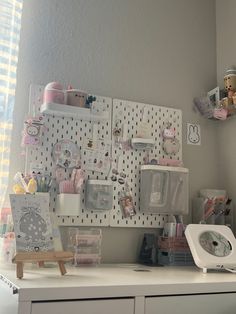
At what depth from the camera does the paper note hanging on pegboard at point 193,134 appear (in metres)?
1.81

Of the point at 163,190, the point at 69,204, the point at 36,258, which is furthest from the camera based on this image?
the point at 163,190

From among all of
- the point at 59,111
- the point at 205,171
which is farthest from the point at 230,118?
the point at 59,111

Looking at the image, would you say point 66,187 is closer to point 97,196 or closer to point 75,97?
point 97,196

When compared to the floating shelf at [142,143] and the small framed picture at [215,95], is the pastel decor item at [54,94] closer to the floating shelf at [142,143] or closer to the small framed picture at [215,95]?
the floating shelf at [142,143]

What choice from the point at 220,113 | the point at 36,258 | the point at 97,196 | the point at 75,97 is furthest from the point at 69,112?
the point at 220,113

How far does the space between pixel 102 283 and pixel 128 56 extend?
1071 millimetres

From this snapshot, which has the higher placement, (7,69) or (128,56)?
(128,56)

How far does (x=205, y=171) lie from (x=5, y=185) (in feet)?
3.02

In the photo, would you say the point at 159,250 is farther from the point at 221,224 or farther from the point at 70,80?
the point at 70,80

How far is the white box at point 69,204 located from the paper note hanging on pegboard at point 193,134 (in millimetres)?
651

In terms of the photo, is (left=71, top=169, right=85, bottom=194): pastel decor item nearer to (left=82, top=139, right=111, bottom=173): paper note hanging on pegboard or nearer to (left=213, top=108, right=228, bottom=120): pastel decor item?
(left=82, top=139, right=111, bottom=173): paper note hanging on pegboard

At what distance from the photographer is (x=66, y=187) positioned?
143 cm

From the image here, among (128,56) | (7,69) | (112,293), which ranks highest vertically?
(128,56)

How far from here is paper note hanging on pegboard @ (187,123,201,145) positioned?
71.1 inches
